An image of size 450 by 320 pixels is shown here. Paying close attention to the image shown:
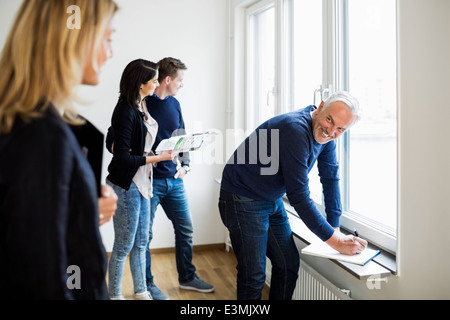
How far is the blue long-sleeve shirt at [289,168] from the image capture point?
66.2 inches

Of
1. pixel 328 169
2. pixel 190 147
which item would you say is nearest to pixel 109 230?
pixel 190 147

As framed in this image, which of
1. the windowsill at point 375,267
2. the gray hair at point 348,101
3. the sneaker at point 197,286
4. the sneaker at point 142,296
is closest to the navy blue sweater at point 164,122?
the sneaker at point 142,296

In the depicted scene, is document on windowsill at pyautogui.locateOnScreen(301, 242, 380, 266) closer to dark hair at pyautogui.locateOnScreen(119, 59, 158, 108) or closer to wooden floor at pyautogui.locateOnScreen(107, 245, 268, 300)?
wooden floor at pyautogui.locateOnScreen(107, 245, 268, 300)

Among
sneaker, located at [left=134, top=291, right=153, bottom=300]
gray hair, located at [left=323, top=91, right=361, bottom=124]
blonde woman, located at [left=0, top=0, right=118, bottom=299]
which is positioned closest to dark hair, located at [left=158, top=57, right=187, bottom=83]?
gray hair, located at [left=323, top=91, right=361, bottom=124]

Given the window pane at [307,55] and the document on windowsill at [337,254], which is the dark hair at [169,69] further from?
the document on windowsill at [337,254]

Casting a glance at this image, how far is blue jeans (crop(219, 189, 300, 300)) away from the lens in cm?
189

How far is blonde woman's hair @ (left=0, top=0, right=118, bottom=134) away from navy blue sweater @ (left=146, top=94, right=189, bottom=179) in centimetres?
180

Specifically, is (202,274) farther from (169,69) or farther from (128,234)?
(169,69)

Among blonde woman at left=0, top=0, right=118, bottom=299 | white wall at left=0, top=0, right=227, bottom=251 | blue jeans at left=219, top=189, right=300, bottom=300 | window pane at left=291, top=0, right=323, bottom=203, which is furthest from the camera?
white wall at left=0, top=0, right=227, bottom=251

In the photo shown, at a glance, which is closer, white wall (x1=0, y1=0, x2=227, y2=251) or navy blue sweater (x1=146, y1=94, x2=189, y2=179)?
navy blue sweater (x1=146, y1=94, x2=189, y2=179)

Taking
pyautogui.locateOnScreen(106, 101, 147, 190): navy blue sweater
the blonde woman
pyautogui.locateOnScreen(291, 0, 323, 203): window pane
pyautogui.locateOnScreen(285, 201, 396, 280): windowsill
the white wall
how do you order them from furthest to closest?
the white wall → pyautogui.locateOnScreen(291, 0, 323, 203): window pane → pyautogui.locateOnScreen(106, 101, 147, 190): navy blue sweater → pyautogui.locateOnScreen(285, 201, 396, 280): windowsill → the blonde woman

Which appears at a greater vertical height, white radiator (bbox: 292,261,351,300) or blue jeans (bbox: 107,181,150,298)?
blue jeans (bbox: 107,181,150,298)

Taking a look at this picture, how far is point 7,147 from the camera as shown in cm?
72

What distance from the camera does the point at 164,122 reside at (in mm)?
2635
